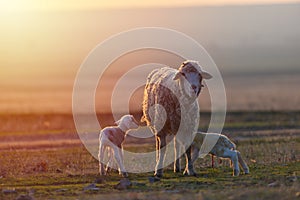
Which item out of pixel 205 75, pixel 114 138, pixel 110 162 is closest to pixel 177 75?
pixel 205 75

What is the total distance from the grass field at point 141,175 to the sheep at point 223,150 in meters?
0.34

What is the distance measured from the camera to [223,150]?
63.7 ft

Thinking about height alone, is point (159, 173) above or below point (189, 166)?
below

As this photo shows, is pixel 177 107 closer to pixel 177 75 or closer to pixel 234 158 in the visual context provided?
pixel 177 75

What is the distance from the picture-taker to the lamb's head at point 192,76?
18938mm

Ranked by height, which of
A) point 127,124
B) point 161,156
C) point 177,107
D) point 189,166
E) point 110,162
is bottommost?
point 189,166

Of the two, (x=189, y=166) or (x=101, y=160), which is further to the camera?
(x=101, y=160)

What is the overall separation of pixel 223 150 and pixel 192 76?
2047mm

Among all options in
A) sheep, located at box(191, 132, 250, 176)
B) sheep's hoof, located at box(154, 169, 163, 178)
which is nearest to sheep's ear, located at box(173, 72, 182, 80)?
sheep, located at box(191, 132, 250, 176)

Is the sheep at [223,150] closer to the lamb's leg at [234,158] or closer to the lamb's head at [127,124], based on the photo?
the lamb's leg at [234,158]

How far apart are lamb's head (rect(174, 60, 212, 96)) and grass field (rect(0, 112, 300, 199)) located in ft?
7.05

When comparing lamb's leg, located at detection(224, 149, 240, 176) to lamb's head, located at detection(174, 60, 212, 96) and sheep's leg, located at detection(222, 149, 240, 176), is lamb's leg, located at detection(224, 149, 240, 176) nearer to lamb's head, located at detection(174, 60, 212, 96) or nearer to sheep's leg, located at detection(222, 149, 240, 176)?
sheep's leg, located at detection(222, 149, 240, 176)

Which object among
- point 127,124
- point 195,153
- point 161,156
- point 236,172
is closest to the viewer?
point 236,172

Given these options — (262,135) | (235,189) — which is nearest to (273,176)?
(235,189)
